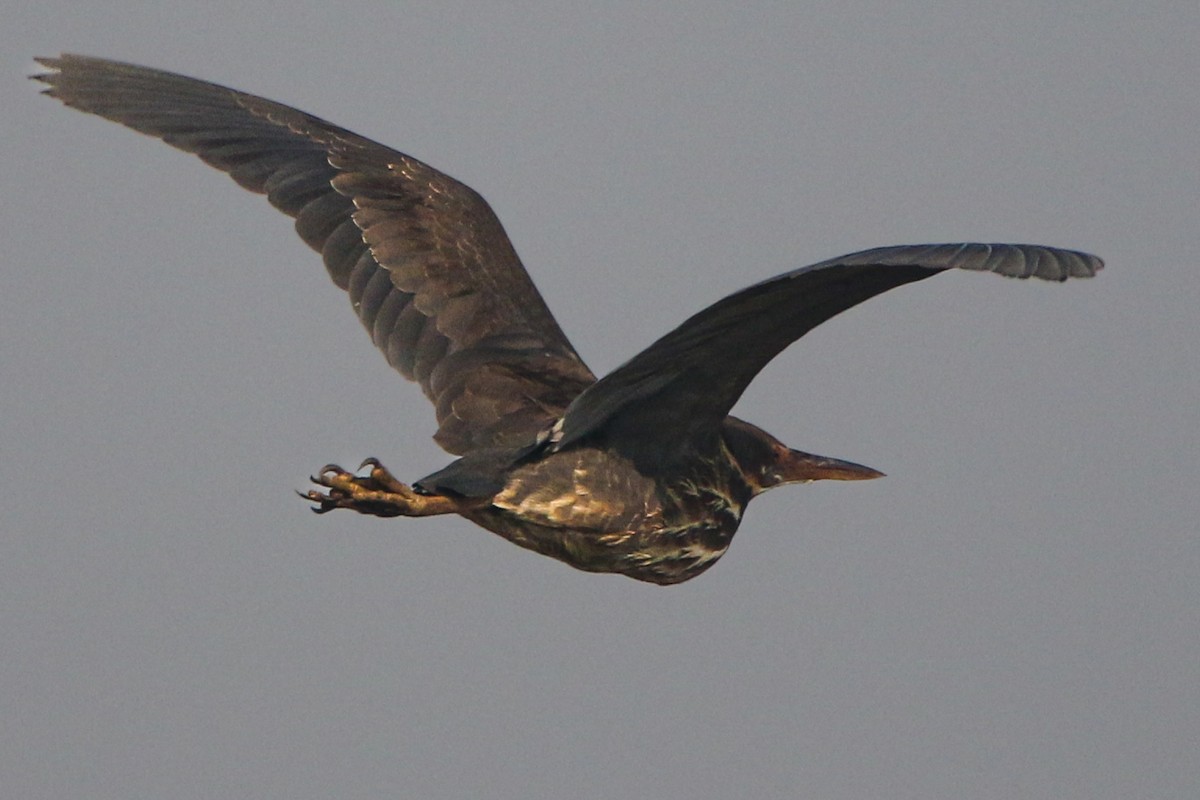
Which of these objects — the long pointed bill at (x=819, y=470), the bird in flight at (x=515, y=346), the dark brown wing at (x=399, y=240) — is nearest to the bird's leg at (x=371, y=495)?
the bird in flight at (x=515, y=346)

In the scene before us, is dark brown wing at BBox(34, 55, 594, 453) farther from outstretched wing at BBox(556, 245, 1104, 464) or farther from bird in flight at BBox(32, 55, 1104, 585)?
outstretched wing at BBox(556, 245, 1104, 464)

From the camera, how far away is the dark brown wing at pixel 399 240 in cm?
852

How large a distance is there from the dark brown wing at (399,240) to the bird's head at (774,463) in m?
0.69

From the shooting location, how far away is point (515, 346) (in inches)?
340

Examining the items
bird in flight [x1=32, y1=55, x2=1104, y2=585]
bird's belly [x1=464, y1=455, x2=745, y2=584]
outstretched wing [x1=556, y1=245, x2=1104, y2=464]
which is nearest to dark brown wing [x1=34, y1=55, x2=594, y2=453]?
bird in flight [x1=32, y1=55, x2=1104, y2=585]

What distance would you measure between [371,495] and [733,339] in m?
1.44

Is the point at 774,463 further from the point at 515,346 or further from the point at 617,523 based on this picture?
the point at 515,346

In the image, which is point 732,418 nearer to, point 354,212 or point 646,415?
point 646,415

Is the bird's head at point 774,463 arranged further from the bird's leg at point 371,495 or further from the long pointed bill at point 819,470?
the bird's leg at point 371,495

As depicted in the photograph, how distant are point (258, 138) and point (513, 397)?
6.27ft

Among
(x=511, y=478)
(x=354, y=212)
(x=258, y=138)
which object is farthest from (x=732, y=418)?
(x=258, y=138)

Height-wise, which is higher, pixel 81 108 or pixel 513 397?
pixel 81 108

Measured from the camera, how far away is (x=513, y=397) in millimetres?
8484

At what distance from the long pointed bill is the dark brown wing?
0.95 meters
